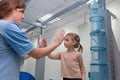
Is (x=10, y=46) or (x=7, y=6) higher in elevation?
(x=7, y=6)

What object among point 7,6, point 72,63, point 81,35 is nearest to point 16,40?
point 7,6

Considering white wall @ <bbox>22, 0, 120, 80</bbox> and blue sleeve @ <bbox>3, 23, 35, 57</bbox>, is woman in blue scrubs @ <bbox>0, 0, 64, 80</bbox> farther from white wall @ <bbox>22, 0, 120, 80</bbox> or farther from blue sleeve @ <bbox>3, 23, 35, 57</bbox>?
white wall @ <bbox>22, 0, 120, 80</bbox>

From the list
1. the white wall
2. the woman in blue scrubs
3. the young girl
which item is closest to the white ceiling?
the white wall

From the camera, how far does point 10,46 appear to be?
0.85 m

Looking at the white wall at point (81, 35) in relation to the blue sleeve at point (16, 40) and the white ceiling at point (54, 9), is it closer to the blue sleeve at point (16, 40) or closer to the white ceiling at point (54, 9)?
the white ceiling at point (54, 9)

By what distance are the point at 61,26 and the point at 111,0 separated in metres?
1.25

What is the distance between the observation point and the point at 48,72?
12.2ft

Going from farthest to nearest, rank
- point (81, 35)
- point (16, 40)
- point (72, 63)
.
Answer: point (81, 35) < point (72, 63) < point (16, 40)

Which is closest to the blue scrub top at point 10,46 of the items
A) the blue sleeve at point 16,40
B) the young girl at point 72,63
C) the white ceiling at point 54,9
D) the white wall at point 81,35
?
the blue sleeve at point 16,40

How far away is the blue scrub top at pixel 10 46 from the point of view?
0.83 meters

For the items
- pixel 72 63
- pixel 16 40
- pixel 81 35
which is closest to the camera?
pixel 16 40

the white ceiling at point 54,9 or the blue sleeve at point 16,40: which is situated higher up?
the white ceiling at point 54,9

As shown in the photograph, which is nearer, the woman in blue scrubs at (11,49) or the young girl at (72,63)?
the woman in blue scrubs at (11,49)

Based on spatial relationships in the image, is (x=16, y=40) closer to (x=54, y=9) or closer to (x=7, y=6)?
(x=7, y=6)
